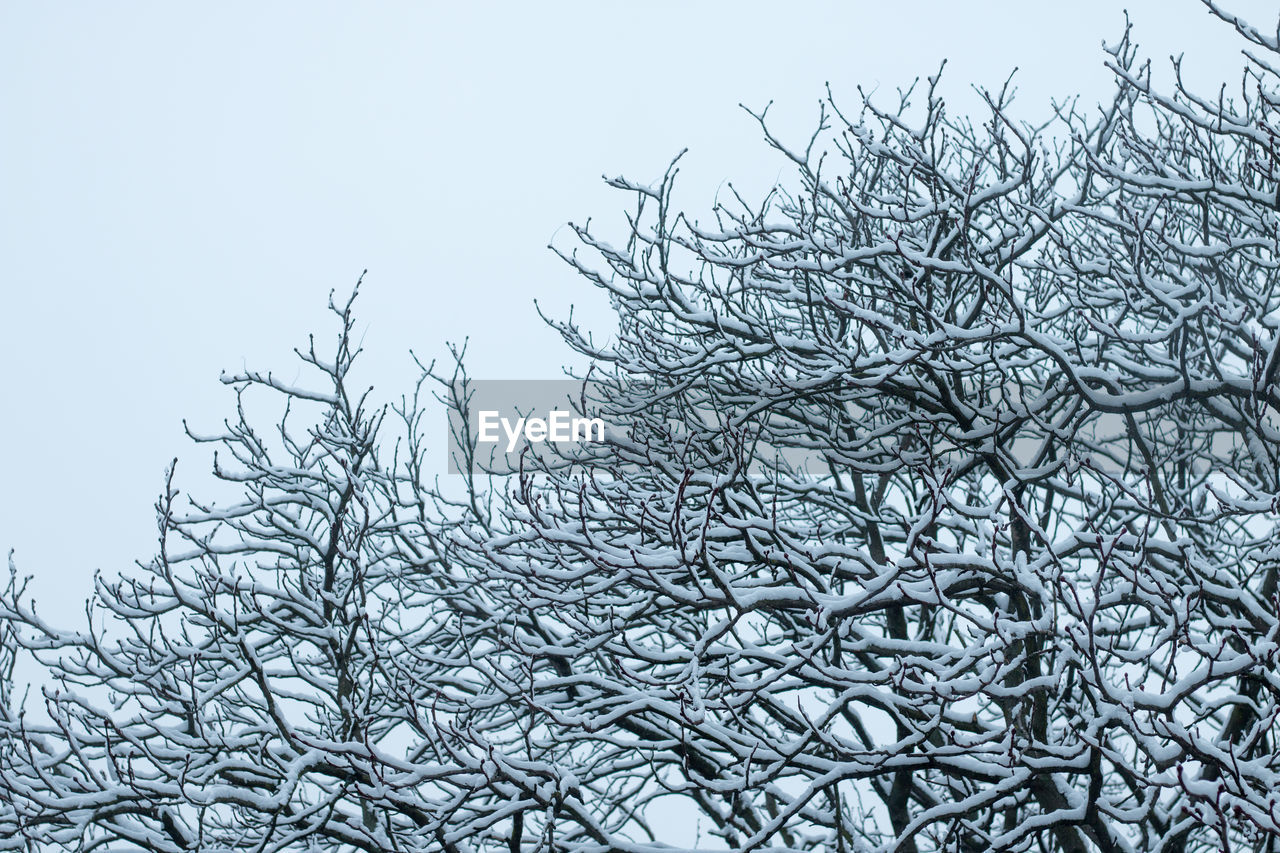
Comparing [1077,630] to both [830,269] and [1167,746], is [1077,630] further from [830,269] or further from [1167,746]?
[830,269]

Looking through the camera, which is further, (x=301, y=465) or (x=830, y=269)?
(x=301, y=465)

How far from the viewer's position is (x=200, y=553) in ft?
25.6

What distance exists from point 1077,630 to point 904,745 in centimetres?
92

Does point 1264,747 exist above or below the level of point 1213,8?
below

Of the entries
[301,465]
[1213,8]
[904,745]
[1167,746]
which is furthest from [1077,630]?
[301,465]

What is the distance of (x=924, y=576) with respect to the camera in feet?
19.9

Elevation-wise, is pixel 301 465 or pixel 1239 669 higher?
pixel 301 465

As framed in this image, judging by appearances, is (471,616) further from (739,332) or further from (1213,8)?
(1213,8)

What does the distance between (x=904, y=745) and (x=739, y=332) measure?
283 cm

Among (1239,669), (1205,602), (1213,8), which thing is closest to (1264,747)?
(1205,602)

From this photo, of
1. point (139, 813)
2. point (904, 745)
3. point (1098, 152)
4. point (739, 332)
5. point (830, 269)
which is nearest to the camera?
point (904, 745)

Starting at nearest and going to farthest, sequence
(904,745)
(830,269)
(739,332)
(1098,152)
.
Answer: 1. (904,745)
2. (830,269)
3. (739,332)
4. (1098,152)

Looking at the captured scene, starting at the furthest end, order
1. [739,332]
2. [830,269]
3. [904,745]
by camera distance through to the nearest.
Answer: [739,332] → [830,269] → [904,745]

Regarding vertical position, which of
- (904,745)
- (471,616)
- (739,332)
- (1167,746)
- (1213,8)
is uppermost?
(1213,8)
